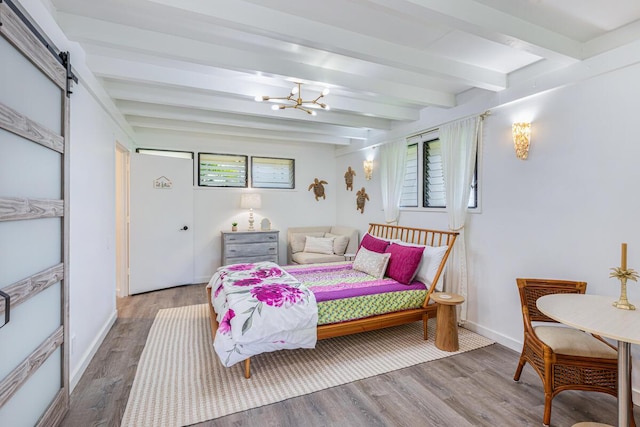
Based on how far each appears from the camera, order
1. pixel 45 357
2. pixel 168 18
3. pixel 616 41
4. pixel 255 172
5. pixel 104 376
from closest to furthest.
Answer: pixel 45 357 → pixel 168 18 → pixel 616 41 → pixel 104 376 → pixel 255 172

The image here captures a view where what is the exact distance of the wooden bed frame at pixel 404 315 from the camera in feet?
9.39

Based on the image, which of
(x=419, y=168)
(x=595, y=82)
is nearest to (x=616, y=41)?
(x=595, y=82)

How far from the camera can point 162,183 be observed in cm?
505

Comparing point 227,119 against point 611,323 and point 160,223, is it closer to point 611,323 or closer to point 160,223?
point 160,223

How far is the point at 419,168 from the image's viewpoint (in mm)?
4355

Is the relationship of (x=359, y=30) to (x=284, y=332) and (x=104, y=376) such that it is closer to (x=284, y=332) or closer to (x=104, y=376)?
(x=284, y=332)

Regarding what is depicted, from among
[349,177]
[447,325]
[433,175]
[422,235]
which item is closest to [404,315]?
[447,325]

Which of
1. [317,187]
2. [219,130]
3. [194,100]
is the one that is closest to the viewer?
[194,100]

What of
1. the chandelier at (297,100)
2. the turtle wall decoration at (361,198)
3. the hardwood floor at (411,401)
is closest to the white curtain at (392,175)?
the turtle wall decoration at (361,198)

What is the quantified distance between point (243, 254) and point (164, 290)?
4.58 ft

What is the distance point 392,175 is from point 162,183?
3762 mm

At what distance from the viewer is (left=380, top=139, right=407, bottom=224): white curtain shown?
4.58 metres

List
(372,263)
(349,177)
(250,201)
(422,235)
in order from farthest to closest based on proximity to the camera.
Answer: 1. (349,177)
2. (250,201)
3. (422,235)
4. (372,263)

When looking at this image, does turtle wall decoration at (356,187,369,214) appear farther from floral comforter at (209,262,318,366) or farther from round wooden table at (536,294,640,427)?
round wooden table at (536,294,640,427)
